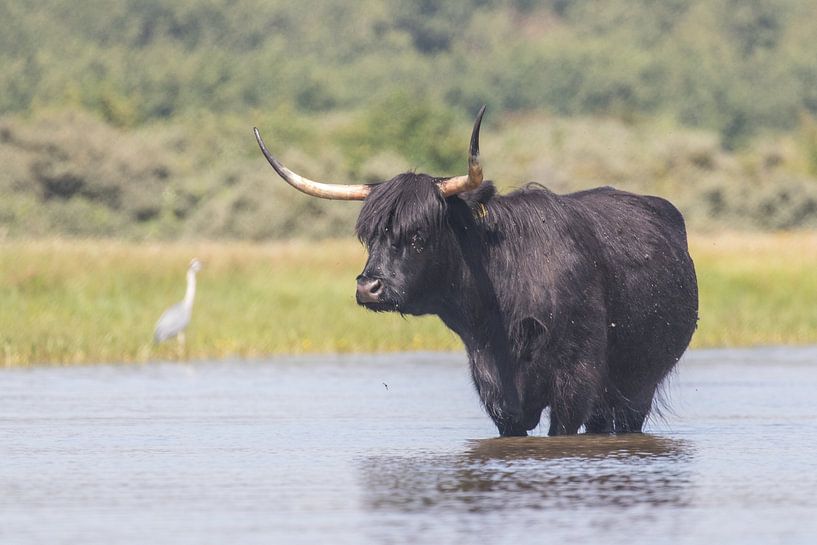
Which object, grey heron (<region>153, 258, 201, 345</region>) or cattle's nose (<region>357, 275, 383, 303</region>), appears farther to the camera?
grey heron (<region>153, 258, 201, 345</region>)

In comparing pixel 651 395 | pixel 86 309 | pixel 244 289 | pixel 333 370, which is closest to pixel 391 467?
pixel 651 395

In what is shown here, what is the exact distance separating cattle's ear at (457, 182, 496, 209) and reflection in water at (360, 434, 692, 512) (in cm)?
116

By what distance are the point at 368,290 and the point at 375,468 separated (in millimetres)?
876

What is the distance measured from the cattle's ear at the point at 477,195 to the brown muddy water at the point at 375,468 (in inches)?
45.8

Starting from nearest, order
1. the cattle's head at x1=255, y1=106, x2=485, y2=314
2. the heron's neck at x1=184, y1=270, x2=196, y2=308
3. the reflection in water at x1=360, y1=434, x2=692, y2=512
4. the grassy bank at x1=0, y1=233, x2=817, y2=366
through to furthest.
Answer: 1. the reflection in water at x1=360, y1=434, x2=692, y2=512
2. the cattle's head at x1=255, y1=106, x2=485, y2=314
3. the grassy bank at x1=0, y1=233, x2=817, y2=366
4. the heron's neck at x1=184, y1=270, x2=196, y2=308

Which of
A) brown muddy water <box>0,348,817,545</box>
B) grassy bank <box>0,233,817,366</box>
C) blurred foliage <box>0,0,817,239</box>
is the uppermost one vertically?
blurred foliage <box>0,0,817,239</box>

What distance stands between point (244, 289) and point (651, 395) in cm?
975

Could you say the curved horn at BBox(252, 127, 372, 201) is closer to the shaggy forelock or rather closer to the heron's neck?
the shaggy forelock

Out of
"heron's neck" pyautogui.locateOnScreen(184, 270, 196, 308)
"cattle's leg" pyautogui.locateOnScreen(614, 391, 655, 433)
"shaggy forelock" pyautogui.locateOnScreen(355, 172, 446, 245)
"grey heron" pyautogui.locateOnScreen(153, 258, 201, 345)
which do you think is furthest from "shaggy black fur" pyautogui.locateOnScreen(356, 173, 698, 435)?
"heron's neck" pyautogui.locateOnScreen(184, 270, 196, 308)

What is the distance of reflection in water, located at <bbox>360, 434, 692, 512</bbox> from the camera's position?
6379 mm

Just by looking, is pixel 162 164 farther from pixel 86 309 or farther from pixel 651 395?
Result: pixel 651 395

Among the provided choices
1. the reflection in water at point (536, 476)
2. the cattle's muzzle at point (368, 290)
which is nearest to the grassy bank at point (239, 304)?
the cattle's muzzle at point (368, 290)

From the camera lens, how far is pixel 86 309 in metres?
16.7

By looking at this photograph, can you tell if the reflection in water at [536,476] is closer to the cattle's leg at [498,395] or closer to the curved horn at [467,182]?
the cattle's leg at [498,395]
